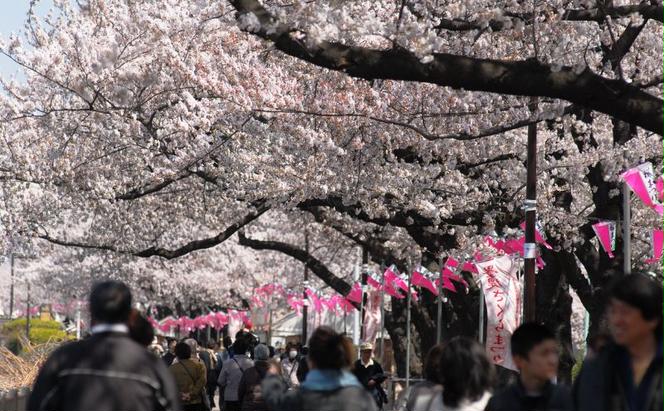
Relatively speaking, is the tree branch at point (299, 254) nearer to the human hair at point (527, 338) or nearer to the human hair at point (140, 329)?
the human hair at point (140, 329)

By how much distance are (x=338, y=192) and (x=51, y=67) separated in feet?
14.5

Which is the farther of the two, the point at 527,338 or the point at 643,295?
the point at 527,338

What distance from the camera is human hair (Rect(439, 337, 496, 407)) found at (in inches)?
277

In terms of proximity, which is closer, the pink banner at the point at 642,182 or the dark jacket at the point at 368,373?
the pink banner at the point at 642,182

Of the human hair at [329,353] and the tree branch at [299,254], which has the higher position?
the tree branch at [299,254]

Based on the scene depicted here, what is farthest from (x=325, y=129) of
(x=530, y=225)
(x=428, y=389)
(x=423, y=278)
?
(x=428, y=389)

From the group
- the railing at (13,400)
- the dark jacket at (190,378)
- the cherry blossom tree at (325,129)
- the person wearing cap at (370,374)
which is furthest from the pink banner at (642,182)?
the railing at (13,400)

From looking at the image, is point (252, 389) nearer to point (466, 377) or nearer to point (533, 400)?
point (466, 377)

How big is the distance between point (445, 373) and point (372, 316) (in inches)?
821

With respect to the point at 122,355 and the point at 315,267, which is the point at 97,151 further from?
the point at 122,355

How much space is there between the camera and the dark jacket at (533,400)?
21.3 ft

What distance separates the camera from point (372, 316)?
27.9 m

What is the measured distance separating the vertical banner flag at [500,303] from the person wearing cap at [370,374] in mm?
1420

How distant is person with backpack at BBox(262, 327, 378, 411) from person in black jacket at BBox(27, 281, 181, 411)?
729 millimetres
